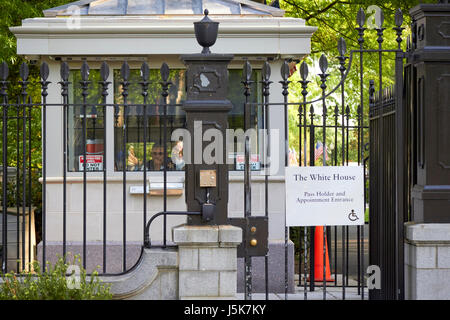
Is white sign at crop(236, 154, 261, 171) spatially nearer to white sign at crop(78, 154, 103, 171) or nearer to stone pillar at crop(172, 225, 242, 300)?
white sign at crop(78, 154, 103, 171)

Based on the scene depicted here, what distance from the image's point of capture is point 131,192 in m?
11.1

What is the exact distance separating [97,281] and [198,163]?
54.1 inches

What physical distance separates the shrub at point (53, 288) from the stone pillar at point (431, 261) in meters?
2.74

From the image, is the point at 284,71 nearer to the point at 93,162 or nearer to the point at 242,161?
the point at 242,161

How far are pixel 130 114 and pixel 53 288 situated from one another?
4.43 m

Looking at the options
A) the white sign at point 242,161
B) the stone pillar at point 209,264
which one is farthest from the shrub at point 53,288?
the white sign at point 242,161

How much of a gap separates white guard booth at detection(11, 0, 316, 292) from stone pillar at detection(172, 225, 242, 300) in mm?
3404

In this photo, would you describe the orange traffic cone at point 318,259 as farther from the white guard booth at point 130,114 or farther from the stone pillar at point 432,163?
the stone pillar at point 432,163

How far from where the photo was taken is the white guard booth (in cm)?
1098

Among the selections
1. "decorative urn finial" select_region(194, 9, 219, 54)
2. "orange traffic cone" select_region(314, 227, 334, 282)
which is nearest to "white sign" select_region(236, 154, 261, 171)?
"orange traffic cone" select_region(314, 227, 334, 282)

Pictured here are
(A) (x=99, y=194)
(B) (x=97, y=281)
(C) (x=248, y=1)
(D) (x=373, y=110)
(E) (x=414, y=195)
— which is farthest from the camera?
(C) (x=248, y=1)
